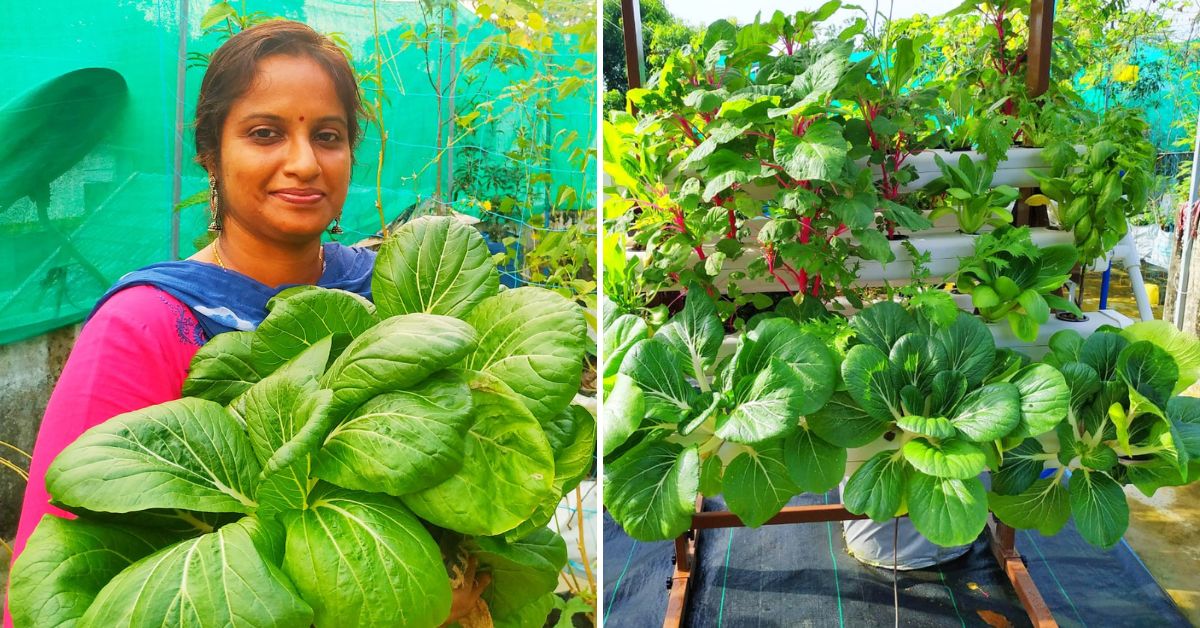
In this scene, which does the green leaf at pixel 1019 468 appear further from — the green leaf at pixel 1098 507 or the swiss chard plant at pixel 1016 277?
the swiss chard plant at pixel 1016 277

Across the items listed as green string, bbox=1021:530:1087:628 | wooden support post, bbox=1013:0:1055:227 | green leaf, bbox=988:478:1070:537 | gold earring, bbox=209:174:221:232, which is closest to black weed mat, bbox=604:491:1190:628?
green string, bbox=1021:530:1087:628

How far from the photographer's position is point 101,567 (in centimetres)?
55

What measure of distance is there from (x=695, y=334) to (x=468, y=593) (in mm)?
885

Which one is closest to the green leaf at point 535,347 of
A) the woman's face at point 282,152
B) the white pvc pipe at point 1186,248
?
the woman's face at point 282,152

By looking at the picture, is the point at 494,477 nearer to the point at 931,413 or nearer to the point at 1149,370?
the point at 931,413

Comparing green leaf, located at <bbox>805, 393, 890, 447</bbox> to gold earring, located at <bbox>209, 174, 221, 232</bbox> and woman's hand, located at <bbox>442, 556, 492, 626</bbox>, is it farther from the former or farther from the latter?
gold earring, located at <bbox>209, 174, 221, 232</bbox>

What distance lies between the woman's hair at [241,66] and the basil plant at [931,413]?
0.97 meters

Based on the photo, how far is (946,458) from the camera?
49.2 inches

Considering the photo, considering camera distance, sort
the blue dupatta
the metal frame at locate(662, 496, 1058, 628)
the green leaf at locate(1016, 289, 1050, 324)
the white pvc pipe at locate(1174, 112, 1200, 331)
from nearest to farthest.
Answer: the blue dupatta, the green leaf at locate(1016, 289, 1050, 324), the metal frame at locate(662, 496, 1058, 628), the white pvc pipe at locate(1174, 112, 1200, 331)

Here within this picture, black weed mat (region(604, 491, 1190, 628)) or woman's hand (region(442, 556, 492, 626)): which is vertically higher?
woman's hand (region(442, 556, 492, 626))

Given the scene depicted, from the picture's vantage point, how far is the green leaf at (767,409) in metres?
1.24

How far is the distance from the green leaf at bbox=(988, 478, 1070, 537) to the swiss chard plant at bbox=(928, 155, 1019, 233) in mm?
521

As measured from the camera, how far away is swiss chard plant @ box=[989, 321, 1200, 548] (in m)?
1.35

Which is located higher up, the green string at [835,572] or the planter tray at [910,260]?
the planter tray at [910,260]
